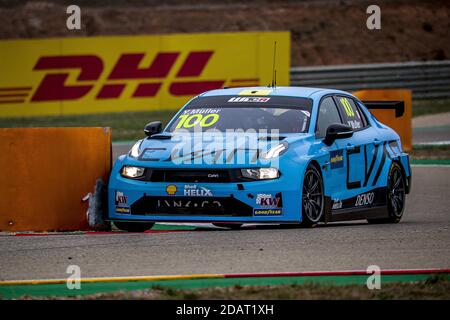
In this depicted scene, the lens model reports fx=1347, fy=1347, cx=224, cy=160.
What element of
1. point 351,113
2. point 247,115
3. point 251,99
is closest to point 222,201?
point 247,115

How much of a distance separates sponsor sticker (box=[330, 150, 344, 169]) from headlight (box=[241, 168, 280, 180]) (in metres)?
1.03

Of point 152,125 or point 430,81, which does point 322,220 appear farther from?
point 430,81

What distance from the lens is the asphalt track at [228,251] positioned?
9.58 meters

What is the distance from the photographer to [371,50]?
160ft

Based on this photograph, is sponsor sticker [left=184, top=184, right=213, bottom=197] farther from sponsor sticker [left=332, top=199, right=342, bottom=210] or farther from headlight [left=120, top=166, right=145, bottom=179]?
sponsor sticker [left=332, top=199, right=342, bottom=210]

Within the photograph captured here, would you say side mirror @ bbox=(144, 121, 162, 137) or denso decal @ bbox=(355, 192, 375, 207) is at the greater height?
side mirror @ bbox=(144, 121, 162, 137)

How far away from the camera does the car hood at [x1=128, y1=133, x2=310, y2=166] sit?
11.8 m

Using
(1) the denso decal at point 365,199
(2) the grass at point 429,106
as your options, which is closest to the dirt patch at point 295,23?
(2) the grass at point 429,106

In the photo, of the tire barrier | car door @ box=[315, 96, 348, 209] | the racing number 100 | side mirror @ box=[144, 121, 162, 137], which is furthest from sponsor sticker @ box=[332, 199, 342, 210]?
the tire barrier

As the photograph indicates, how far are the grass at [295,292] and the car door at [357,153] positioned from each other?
14.6 ft

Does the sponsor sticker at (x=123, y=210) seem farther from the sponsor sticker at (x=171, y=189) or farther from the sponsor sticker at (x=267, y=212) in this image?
the sponsor sticker at (x=267, y=212)

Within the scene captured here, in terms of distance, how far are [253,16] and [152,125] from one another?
38.1 metres

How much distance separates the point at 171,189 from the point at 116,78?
1912cm
